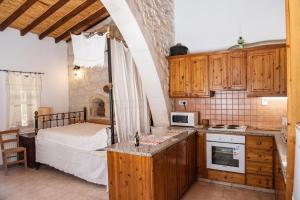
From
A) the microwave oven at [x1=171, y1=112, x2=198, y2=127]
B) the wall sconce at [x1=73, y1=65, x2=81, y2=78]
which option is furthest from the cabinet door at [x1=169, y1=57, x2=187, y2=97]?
the wall sconce at [x1=73, y1=65, x2=81, y2=78]

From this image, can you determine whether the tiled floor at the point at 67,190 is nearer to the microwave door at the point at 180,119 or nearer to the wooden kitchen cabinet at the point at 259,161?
the wooden kitchen cabinet at the point at 259,161

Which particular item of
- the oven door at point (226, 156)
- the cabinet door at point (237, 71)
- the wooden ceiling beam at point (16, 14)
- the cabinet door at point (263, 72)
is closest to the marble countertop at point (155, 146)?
the oven door at point (226, 156)

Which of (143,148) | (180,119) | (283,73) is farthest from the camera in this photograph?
(180,119)

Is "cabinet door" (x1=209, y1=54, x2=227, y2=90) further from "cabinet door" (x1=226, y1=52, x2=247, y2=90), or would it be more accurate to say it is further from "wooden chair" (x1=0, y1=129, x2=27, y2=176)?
"wooden chair" (x1=0, y1=129, x2=27, y2=176)

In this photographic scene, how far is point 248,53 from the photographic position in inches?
134

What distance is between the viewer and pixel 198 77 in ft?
12.5

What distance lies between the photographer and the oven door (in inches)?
131

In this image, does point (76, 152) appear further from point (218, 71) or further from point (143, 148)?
point (218, 71)

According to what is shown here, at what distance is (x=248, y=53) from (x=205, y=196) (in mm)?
2341

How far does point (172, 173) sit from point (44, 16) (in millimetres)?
4310

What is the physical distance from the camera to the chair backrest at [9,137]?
176 inches

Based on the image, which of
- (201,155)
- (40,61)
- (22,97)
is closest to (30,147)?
(22,97)

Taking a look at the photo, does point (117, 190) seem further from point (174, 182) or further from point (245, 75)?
point (245, 75)

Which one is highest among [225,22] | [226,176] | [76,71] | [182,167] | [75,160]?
[225,22]
